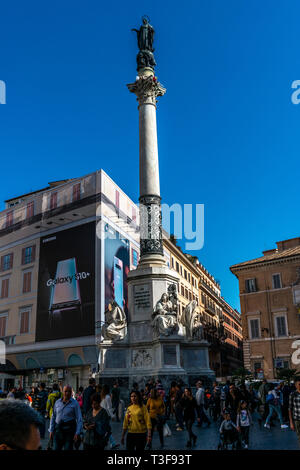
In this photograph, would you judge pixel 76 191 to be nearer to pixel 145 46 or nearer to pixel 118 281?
pixel 118 281

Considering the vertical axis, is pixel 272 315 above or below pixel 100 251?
below

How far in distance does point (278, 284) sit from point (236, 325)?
5583cm

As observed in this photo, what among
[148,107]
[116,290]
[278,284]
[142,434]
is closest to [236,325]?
[278,284]

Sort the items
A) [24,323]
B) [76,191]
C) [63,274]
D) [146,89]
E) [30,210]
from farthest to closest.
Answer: [30,210] < [76,191] < [24,323] < [63,274] < [146,89]

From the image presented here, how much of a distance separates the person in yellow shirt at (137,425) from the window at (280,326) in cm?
3691

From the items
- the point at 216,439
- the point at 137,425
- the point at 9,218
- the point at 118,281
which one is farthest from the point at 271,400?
the point at 9,218

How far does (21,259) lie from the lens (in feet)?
145

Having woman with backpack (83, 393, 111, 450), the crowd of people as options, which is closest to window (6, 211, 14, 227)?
the crowd of people

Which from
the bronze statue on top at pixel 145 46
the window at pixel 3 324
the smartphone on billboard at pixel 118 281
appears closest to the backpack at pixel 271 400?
the bronze statue on top at pixel 145 46

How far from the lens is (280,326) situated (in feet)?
140

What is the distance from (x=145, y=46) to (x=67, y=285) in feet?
70.5

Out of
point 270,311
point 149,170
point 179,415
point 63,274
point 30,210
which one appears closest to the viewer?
point 179,415

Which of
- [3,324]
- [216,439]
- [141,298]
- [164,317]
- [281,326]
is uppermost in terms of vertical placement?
[3,324]

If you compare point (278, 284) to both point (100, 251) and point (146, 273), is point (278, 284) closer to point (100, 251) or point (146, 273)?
point (100, 251)
